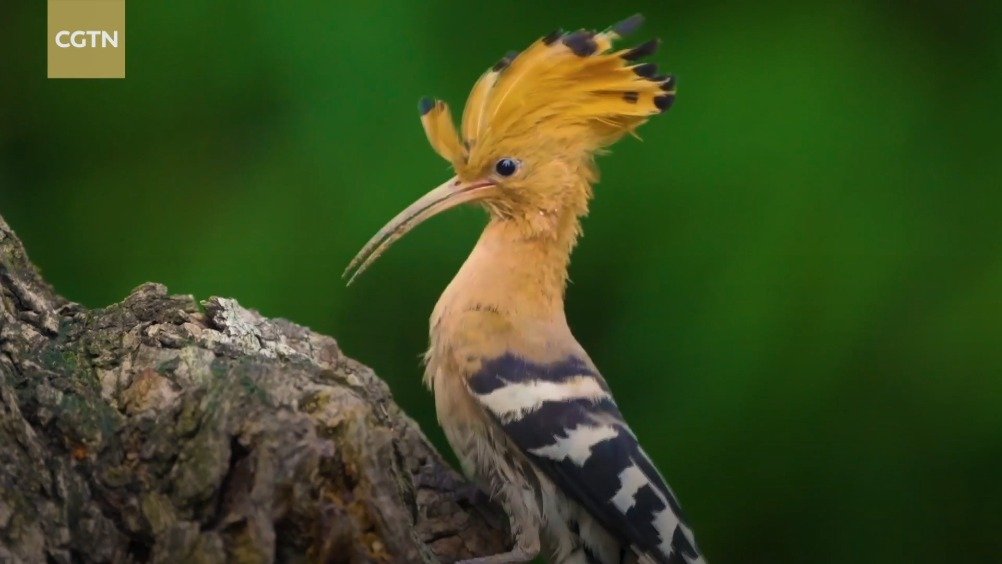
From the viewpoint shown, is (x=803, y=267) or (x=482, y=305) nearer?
(x=482, y=305)

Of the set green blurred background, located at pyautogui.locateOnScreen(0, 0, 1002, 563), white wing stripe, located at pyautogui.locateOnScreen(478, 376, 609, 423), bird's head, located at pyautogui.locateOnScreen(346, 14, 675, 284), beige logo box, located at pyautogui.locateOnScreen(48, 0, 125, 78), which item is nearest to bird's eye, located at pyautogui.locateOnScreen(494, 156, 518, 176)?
bird's head, located at pyautogui.locateOnScreen(346, 14, 675, 284)

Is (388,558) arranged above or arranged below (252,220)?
below

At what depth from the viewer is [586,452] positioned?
1.28m

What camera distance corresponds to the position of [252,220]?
1596 millimetres

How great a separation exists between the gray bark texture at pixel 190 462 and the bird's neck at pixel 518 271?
12.0 inches

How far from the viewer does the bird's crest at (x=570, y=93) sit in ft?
4.48

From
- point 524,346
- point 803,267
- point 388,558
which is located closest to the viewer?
point 388,558

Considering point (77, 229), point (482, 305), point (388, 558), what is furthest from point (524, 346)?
point (77, 229)

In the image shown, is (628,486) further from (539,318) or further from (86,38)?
(86,38)

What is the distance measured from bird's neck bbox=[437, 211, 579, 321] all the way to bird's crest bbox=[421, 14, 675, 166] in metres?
0.11

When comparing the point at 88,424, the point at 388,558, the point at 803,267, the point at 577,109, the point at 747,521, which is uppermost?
the point at 577,109

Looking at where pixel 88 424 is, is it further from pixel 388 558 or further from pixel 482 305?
pixel 482 305

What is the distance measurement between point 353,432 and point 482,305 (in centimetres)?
41

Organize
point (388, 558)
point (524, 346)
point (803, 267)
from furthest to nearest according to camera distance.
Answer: point (803, 267) < point (524, 346) < point (388, 558)
